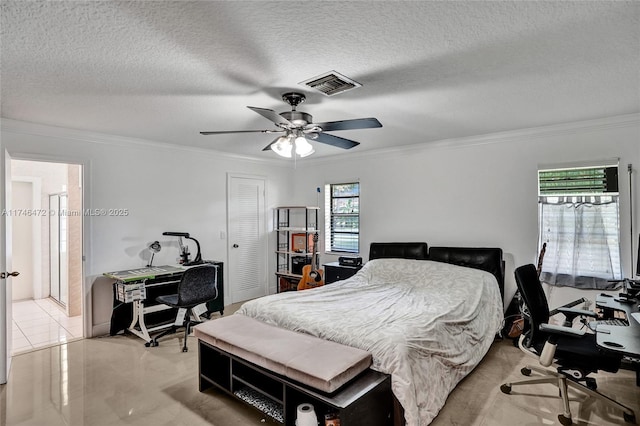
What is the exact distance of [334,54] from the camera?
2.08 meters

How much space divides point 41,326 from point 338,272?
13.0 feet

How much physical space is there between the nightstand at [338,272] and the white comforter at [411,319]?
0.53 metres

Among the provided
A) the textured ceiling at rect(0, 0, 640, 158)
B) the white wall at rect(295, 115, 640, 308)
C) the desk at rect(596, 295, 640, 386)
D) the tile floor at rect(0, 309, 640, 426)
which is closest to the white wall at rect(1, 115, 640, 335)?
the white wall at rect(295, 115, 640, 308)

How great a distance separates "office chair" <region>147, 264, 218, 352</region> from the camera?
3744 millimetres

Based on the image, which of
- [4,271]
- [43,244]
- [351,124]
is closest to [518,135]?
[351,124]

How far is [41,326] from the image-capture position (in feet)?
14.6

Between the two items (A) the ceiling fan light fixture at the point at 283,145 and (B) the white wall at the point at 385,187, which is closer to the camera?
(A) the ceiling fan light fixture at the point at 283,145

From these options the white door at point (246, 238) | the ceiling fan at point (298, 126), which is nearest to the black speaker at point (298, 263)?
the white door at point (246, 238)

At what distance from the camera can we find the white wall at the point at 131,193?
3775 millimetres

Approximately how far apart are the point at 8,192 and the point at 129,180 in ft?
4.41

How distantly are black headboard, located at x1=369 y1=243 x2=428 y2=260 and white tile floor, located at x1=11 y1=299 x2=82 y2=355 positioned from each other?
3.81 meters

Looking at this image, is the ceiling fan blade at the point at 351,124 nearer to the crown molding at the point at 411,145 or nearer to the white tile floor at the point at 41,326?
the crown molding at the point at 411,145

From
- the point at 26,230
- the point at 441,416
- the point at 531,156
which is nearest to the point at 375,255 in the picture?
the point at 531,156

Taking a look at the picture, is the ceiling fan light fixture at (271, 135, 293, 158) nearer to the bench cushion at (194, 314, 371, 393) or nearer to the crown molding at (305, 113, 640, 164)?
the bench cushion at (194, 314, 371, 393)
